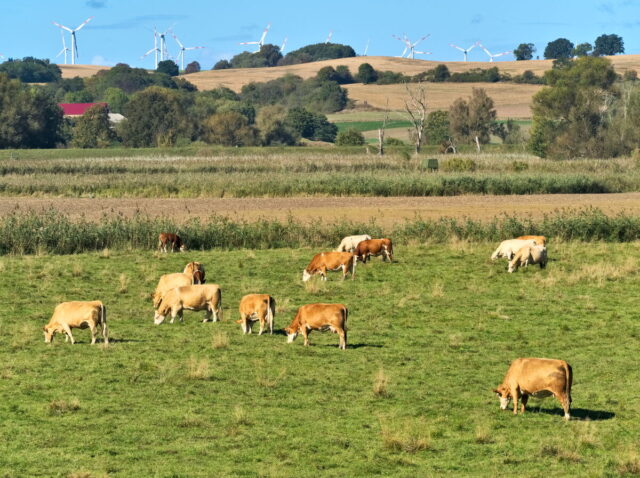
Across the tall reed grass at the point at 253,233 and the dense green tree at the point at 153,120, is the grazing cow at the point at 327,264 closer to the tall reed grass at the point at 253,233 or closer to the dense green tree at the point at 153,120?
the tall reed grass at the point at 253,233

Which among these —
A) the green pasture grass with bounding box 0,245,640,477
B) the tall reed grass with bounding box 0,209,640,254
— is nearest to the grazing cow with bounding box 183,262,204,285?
the green pasture grass with bounding box 0,245,640,477

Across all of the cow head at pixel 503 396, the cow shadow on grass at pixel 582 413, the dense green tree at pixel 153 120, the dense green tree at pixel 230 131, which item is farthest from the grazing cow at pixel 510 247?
the dense green tree at pixel 230 131

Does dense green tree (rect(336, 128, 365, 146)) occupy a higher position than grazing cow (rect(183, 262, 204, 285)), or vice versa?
dense green tree (rect(336, 128, 365, 146))

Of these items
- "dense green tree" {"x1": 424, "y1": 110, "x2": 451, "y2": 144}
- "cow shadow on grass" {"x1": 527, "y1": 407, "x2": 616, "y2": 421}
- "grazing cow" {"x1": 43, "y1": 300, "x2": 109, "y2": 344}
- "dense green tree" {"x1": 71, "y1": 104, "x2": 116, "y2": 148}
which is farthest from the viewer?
"dense green tree" {"x1": 71, "y1": 104, "x2": 116, "y2": 148}

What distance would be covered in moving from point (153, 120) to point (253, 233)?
421 feet

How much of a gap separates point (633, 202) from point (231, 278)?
38529 millimetres

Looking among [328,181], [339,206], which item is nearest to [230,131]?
[328,181]

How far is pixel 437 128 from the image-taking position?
165m

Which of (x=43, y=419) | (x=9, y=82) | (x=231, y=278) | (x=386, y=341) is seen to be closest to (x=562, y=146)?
(x=9, y=82)

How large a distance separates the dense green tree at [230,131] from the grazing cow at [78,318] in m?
143

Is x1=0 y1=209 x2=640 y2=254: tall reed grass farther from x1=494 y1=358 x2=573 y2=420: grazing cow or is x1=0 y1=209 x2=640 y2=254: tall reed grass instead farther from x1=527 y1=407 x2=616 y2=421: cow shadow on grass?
x1=494 y1=358 x2=573 y2=420: grazing cow

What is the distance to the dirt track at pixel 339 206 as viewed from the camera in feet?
181

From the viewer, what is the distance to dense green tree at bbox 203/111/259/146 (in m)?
167

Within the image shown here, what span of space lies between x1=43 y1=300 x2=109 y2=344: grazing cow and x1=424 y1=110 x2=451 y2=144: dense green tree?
460ft
